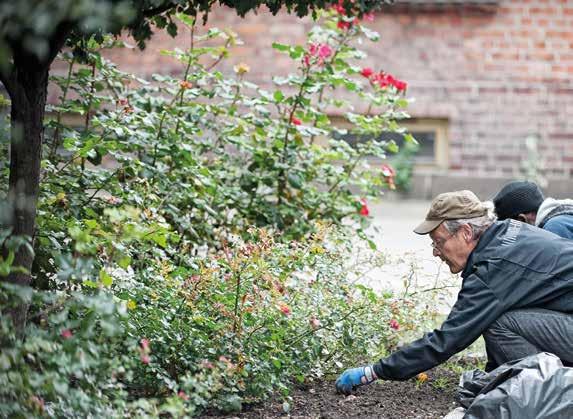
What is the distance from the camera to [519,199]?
4.67 meters

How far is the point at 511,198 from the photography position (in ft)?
15.4

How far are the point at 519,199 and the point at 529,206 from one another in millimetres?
60

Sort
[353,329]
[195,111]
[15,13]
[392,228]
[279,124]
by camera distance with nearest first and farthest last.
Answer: [15,13] < [353,329] < [195,111] < [279,124] < [392,228]

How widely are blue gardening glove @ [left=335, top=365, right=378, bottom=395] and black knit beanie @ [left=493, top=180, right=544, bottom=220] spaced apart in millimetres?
1231

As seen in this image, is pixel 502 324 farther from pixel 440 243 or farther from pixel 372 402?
pixel 372 402

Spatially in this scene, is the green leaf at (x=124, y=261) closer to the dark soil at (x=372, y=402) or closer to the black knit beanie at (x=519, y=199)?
the dark soil at (x=372, y=402)

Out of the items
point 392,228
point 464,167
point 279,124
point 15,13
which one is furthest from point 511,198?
point 464,167

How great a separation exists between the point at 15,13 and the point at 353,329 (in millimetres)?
2503

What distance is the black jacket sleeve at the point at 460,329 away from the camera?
12.4 ft

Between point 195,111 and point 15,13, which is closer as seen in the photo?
point 15,13

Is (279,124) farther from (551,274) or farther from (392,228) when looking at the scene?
(392,228)

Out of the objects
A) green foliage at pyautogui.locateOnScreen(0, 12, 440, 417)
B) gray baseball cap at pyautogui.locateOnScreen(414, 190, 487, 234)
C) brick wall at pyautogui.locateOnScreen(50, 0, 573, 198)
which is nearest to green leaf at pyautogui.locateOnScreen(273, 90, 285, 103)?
green foliage at pyautogui.locateOnScreen(0, 12, 440, 417)

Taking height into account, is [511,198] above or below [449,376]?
above

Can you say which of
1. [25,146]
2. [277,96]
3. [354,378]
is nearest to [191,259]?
[354,378]
